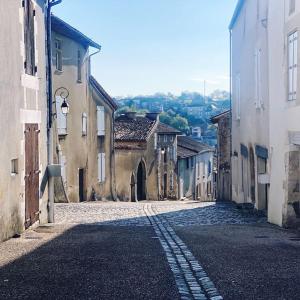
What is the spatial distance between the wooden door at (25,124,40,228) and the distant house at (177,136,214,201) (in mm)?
32191

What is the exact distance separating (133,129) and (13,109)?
28.0 metres

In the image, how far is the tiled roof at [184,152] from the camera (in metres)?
46.2

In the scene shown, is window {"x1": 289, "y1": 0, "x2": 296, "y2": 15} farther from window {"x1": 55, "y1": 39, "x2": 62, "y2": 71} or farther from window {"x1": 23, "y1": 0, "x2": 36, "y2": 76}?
window {"x1": 55, "y1": 39, "x2": 62, "y2": 71}

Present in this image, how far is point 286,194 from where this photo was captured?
13.0 meters

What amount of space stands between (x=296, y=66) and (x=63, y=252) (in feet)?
22.3

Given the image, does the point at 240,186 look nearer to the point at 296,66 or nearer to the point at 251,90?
the point at 251,90

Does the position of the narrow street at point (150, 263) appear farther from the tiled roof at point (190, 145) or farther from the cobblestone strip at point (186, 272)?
the tiled roof at point (190, 145)

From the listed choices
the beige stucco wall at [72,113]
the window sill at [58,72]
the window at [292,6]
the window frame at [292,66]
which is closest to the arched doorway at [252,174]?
the window frame at [292,66]

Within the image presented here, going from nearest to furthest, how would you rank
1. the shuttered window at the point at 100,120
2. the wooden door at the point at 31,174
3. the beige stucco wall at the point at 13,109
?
the beige stucco wall at the point at 13,109, the wooden door at the point at 31,174, the shuttered window at the point at 100,120

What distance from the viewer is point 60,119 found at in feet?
74.1

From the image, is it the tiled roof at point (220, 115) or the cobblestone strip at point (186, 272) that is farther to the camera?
the tiled roof at point (220, 115)

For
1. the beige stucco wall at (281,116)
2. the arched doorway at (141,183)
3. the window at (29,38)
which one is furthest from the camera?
the arched doorway at (141,183)

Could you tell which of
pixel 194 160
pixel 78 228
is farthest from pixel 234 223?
pixel 194 160

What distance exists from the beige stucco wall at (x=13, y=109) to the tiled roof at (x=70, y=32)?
895 centimetres
